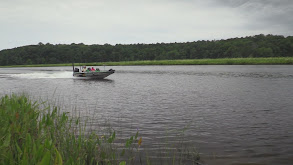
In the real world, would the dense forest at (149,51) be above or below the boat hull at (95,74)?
above

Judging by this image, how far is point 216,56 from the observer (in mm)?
145875

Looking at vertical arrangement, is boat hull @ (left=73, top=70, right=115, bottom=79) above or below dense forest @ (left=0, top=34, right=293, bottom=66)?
below

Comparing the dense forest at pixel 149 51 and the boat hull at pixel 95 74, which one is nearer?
the boat hull at pixel 95 74

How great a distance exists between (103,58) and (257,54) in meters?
101

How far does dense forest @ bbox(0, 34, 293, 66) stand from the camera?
136 meters

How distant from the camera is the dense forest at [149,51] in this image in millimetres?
135775

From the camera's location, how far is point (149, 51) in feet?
554

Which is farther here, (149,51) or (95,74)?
(149,51)

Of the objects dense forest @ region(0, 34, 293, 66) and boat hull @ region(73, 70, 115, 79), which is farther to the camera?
dense forest @ region(0, 34, 293, 66)

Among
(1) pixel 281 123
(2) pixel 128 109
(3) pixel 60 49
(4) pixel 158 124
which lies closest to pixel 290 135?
(1) pixel 281 123

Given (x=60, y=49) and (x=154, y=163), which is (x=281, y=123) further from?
(x=60, y=49)

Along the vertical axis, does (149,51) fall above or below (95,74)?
above

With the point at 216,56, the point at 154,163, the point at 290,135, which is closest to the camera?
the point at 154,163

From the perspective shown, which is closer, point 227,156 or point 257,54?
point 227,156
